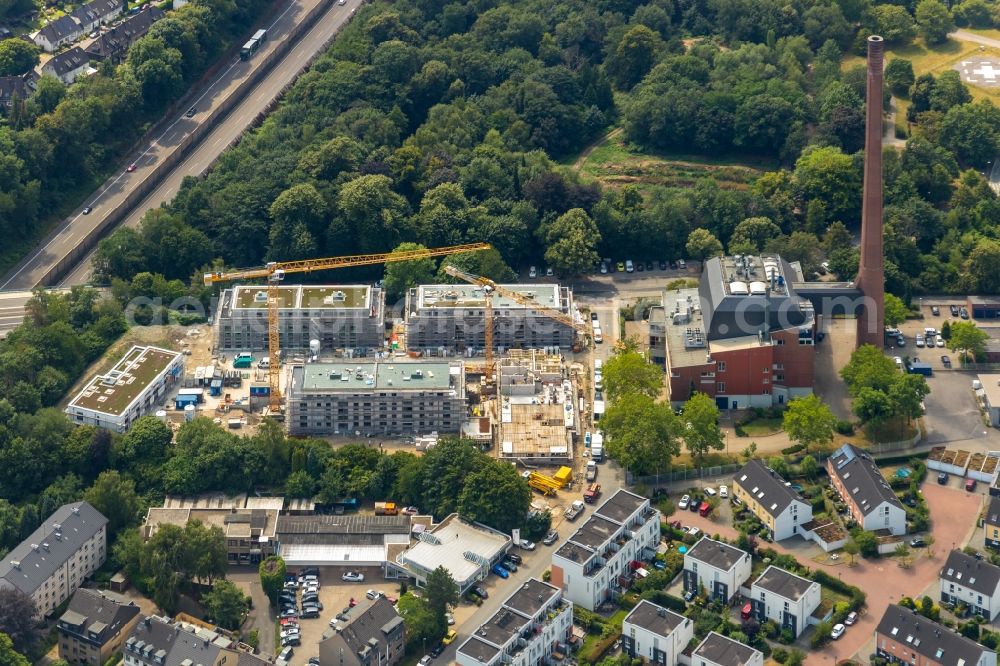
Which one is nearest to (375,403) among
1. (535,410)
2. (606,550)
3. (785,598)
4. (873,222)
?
(535,410)

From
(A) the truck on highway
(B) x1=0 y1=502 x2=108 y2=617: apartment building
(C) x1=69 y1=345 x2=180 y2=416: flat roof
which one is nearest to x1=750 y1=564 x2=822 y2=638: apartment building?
(A) the truck on highway

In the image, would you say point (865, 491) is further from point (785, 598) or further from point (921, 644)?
point (921, 644)

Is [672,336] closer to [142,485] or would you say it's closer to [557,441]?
[557,441]

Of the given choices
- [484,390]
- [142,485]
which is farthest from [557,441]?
[142,485]

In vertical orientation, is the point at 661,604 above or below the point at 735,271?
below

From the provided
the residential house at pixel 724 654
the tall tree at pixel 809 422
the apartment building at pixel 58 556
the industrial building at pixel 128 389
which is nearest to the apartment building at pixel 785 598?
the residential house at pixel 724 654
